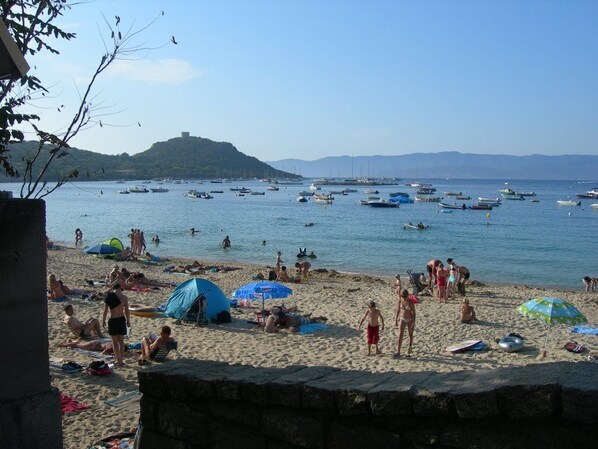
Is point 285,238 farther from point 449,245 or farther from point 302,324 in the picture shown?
point 302,324

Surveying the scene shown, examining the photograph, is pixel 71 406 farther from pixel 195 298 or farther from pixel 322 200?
pixel 322 200

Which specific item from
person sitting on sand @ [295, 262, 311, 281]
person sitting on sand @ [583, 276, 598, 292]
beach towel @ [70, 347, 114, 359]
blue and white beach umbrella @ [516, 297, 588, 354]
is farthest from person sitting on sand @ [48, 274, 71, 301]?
person sitting on sand @ [583, 276, 598, 292]

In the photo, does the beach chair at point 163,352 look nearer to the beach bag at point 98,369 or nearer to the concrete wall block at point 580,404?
the beach bag at point 98,369

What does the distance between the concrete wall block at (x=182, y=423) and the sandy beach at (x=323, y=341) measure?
3403mm

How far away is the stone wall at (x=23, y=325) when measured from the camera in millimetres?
3680

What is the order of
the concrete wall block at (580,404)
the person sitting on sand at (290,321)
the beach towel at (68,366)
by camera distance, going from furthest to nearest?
the person sitting on sand at (290,321) → the beach towel at (68,366) → the concrete wall block at (580,404)

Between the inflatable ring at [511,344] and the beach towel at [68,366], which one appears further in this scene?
the inflatable ring at [511,344]

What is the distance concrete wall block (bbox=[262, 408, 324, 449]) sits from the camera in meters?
3.49

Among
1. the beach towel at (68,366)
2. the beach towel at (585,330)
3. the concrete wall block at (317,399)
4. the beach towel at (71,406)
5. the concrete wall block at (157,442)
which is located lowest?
the beach towel at (585,330)

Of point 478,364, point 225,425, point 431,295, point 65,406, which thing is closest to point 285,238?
point 431,295

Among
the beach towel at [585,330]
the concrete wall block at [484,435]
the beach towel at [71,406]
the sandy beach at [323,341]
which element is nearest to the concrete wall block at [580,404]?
the concrete wall block at [484,435]

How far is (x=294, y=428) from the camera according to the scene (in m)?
3.53

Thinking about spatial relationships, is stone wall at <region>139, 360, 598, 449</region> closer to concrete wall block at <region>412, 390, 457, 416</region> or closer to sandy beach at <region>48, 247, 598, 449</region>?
concrete wall block at <region>412, 390, 457, 416</region>

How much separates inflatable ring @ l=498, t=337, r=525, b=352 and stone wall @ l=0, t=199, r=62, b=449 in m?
11.1
